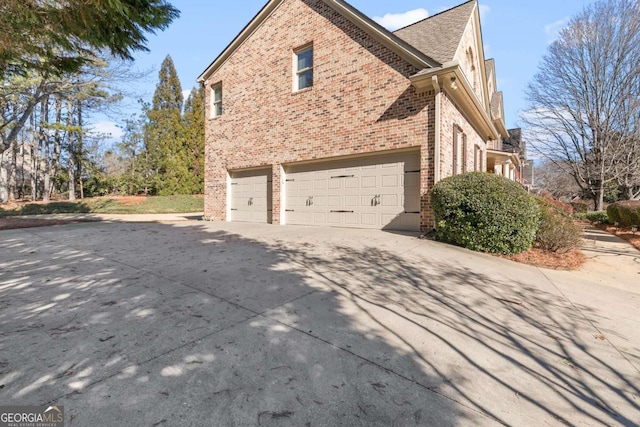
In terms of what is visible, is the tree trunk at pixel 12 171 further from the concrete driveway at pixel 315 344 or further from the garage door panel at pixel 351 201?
the garage door panel at pixel 351 201

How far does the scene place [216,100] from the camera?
13359mm

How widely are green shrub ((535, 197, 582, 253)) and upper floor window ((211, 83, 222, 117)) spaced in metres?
12.5

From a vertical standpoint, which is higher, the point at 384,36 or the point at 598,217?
the point at 384,36

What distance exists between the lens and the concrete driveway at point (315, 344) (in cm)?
174

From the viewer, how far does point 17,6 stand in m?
4.29

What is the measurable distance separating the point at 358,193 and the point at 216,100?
8.65 metres

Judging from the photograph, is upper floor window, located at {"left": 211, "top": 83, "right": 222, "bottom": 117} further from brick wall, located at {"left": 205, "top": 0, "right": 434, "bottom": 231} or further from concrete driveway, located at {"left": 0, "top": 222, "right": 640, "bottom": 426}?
concrete driveway, located at {"left": 0, "top": 222, "right": 640, "bottom": 426}

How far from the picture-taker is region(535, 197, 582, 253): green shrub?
6.19 m

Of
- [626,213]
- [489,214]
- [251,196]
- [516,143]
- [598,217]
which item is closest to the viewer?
[489,214]

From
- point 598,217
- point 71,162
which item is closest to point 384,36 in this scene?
point 598,217

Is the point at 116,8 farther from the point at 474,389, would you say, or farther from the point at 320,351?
the point at 474,389

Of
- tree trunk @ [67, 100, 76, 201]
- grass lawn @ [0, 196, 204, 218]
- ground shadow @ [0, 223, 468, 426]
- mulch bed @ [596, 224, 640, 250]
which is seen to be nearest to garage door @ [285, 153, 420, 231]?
ground shadow @ [0, 223, 468, 426]

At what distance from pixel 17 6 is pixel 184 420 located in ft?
20.2

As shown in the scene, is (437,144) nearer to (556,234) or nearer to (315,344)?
(556,234)
